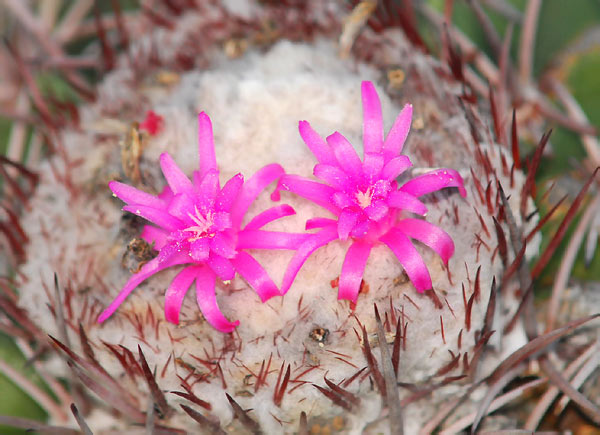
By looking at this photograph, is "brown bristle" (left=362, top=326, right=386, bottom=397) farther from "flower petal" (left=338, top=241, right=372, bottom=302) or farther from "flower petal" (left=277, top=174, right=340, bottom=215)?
"flower petal" (left=277, top=174, right=340, bottom=215)

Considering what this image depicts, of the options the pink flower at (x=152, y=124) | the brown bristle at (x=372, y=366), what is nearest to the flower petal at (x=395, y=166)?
the brown bristle at (x=372, y=366)

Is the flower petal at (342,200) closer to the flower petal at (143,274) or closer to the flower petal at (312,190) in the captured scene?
the flower petal at (312,190)

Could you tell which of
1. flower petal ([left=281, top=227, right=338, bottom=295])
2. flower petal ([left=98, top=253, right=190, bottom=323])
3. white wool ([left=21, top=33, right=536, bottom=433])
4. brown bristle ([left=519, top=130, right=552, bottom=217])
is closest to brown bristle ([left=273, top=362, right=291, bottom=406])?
white wool ([left=21, top=33, right=536, bottom=433])

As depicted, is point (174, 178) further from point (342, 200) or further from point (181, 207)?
→ point (342, 200)

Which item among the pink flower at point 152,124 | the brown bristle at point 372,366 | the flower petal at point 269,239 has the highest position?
the pink flower at point 152,124

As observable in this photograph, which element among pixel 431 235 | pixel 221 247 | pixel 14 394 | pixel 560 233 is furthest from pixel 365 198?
pixel 14 394

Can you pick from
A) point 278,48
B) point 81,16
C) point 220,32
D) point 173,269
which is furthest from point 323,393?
point 81,16
